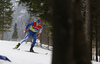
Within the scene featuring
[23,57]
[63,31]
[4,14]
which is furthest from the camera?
[4,14]

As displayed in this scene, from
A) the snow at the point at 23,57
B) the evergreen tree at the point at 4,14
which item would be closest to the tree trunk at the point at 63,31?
the snow at the point at 23,57

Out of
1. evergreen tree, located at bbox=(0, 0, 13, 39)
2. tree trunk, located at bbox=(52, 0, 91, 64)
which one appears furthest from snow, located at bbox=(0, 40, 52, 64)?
evergreen tree, located at bbox=(0, 0, 13, 39)

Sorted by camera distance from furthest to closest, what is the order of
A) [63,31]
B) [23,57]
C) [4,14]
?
[4,14] → [23,57] → [63,31]

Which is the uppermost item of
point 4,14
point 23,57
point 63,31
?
point 4,14

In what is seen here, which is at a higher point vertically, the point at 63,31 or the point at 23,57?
the point at 63,31

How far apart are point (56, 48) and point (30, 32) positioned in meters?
6.76

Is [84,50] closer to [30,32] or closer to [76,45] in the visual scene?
[76,45]

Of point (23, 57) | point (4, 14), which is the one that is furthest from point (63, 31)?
point (4, 14)

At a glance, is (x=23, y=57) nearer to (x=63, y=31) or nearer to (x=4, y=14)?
(x=63, y=31)

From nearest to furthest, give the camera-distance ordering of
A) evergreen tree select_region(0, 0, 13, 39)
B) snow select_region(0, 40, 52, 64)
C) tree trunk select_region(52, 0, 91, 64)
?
tree trunk select_region(52, 0, 91, 64), snow select_region(0, 40, 52, 64), evergreen tree select_region(0, 0, 13, 39)

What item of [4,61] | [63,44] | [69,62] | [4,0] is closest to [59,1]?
Result: [63,44]

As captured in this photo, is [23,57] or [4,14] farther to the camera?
[4,14]

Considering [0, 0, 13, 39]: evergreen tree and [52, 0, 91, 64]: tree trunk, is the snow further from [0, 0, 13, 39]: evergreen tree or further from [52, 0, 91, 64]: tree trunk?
[0, 0, 13, 39]: evergreen tree

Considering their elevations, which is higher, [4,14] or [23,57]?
[4,14]
